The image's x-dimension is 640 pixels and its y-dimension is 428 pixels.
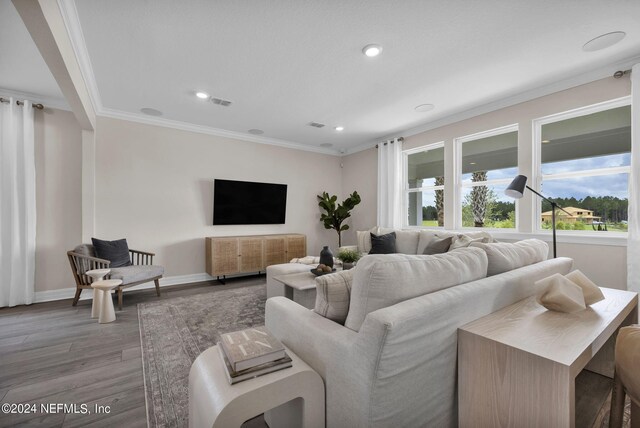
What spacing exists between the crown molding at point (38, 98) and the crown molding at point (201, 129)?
1.43 feet

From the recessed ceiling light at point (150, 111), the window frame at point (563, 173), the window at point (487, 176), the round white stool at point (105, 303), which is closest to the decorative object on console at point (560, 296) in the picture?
the window frame at point (563, 173)

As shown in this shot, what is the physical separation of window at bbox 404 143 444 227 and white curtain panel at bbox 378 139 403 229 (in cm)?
19

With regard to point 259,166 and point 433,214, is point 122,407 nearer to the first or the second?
point 259,166

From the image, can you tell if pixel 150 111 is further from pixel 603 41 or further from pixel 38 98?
pixel 603 41

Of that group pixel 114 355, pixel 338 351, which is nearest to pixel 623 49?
pixel 338 351

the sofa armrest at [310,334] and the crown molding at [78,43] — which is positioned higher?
the crown molding at [78,43]

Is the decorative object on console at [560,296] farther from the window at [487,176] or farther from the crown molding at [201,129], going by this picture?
the crown molding at [201,129]

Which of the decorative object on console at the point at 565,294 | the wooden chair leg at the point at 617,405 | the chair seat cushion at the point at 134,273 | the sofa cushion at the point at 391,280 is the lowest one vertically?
the wooden chair leg at the point at 617,405

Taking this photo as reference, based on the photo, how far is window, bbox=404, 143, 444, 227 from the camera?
4.78 m

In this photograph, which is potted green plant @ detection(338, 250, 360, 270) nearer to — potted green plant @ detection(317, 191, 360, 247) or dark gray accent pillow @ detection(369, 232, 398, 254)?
dark gray accent pillow @ detection(369, 232, 398, 254)

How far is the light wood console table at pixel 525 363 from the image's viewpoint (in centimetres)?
99

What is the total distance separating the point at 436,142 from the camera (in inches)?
182

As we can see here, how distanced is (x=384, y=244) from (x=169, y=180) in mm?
3623

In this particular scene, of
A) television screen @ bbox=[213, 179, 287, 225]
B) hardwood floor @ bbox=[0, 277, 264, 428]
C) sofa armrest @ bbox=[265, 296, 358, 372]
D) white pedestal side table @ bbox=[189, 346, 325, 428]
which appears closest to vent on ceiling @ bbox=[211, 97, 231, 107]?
television screen @ bbox=[213, 179, 287, 225]
